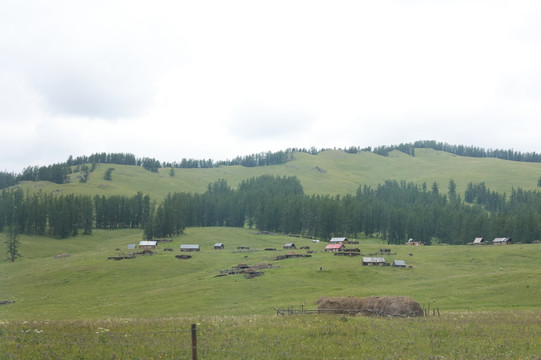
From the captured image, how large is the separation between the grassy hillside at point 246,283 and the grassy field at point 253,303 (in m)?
0.27

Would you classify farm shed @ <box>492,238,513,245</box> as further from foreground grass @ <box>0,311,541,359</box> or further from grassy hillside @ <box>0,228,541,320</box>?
foreground grass @ <box>0,311,541,359</box>

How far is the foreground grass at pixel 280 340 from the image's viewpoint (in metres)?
24.2

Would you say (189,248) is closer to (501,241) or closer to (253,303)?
(253,303)

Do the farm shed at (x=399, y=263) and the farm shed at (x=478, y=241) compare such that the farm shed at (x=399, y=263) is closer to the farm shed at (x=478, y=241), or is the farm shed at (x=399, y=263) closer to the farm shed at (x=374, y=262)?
the farm shed at (x=374, y=262)

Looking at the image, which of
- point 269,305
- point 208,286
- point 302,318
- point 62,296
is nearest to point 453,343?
point 302,318

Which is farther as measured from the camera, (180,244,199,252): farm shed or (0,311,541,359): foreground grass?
(180,244,199,252): farm shed

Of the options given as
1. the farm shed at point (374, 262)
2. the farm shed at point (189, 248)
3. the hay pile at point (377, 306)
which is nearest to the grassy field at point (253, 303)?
the hay pile at point (377, 306)

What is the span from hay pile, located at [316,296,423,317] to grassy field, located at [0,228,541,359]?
1.99 metres

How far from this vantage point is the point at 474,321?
35500 mm

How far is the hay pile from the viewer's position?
131ft

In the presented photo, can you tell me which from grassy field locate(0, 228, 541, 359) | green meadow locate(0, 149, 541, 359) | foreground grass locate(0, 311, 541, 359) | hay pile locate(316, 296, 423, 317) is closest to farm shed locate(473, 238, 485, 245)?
grassy field locate(0, 228, 541, 359)

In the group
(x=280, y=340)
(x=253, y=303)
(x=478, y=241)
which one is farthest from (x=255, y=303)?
(x=478, y=241)

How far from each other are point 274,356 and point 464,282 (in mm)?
57716

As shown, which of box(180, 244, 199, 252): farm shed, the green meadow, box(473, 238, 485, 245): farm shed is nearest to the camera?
the green meadow
